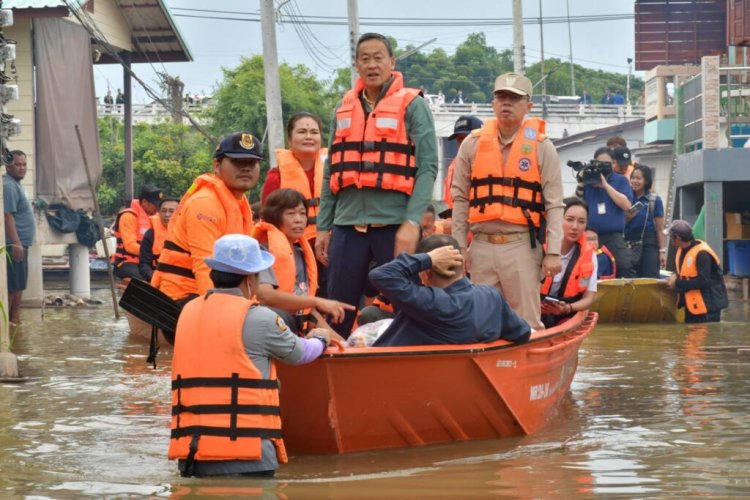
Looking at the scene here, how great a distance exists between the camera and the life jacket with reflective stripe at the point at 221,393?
646 cm

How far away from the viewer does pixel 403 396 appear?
735cm

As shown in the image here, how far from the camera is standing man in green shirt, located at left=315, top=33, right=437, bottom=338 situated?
27.9 feet

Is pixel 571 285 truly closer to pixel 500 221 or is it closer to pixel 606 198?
pixel 500 221

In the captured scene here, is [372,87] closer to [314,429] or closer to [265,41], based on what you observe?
[314,429]

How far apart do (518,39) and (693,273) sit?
13776 mm

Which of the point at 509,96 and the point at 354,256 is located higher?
the point at 509,96

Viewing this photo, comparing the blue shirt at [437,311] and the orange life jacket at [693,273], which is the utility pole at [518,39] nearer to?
the orange life jacket at [693,273]

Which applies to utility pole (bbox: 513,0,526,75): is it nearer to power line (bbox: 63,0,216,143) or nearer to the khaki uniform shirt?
power line (bbox: 63,0,216,143)

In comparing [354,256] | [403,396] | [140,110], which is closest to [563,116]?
[140,110]

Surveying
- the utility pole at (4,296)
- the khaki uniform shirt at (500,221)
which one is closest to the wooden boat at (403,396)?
the khaki uniform shirt at (500,221)

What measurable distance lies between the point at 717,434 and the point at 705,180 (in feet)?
41.1

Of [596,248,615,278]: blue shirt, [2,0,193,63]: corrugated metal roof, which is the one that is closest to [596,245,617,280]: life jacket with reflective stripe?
[596,248,615,278]: blue shirt

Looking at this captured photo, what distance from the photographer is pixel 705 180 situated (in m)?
20.2

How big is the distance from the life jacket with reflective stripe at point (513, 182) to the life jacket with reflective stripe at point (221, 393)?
10.1 feet
